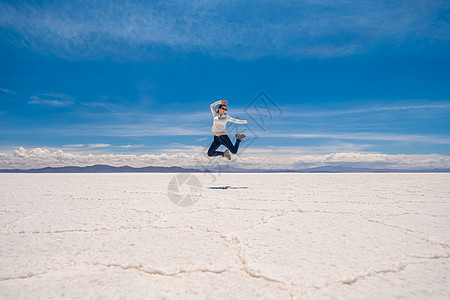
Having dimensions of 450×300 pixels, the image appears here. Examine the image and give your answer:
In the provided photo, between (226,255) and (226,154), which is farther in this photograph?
(226,154)

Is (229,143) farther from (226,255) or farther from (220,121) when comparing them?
(226,255)

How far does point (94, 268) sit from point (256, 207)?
1.54m

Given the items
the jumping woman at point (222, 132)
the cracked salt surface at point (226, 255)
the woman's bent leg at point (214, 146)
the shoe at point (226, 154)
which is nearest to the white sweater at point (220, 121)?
the jumping woman at point (222, 132)

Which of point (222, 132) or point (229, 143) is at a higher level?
point (222, 132)

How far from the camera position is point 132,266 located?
1.08 metres

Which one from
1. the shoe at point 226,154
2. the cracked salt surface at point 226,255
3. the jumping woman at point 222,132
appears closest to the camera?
the cracked salt surface at point 226,255

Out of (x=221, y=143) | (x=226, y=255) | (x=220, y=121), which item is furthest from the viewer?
(x=221, y=143)

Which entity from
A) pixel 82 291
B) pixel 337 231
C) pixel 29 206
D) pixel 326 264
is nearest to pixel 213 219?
pixel 337 231

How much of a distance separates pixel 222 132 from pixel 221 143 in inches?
7.8

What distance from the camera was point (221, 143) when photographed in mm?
4488

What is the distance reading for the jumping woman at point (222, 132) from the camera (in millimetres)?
4336

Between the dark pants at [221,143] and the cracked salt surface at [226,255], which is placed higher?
the dark pants at [221,143]

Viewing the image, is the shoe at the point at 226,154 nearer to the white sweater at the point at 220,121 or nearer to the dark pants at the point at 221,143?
the dark pants at the point at 221,143

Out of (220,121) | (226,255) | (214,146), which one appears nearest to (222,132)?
(220,121)
